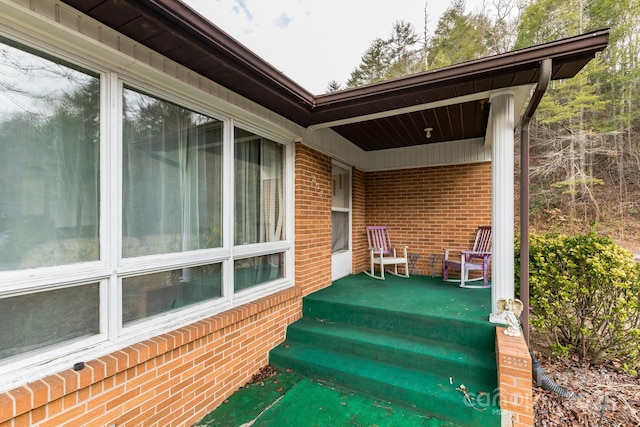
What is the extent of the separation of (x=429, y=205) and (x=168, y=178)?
15.5 ft

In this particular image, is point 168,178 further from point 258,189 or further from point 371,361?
point 371,361

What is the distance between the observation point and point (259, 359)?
10.1 feet

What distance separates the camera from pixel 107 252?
1.91 metres

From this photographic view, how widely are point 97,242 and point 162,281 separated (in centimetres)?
57

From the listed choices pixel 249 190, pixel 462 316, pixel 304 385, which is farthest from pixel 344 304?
pixel 249 190

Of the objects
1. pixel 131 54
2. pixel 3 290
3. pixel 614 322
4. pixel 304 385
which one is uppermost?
pixel 131 54

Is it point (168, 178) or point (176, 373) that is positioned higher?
point (168, 178)

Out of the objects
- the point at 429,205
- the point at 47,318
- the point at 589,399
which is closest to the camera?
the point at 47,318

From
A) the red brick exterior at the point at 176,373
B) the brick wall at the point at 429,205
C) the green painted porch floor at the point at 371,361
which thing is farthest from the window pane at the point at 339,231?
the green painted porch floor at the point at 371,361

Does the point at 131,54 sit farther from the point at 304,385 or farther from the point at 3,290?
the point at 304,385

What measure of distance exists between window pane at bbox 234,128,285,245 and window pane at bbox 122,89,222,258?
0.94 feet

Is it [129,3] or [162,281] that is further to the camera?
[162,281]

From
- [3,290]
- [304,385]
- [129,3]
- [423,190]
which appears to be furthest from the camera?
[423,190]

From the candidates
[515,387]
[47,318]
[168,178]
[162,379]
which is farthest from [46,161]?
[515,387]
